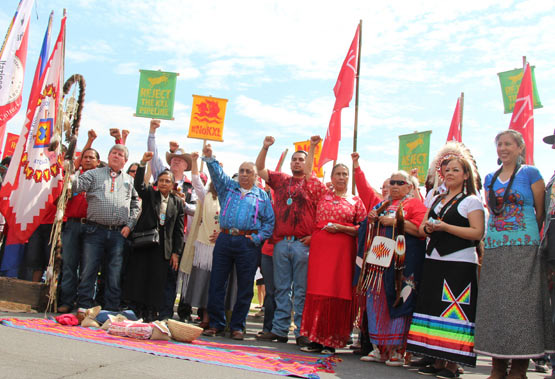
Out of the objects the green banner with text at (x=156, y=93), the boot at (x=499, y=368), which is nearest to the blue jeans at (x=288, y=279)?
the boot at (x=499, y=368)

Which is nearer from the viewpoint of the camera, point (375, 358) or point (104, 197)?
point (375, 358)

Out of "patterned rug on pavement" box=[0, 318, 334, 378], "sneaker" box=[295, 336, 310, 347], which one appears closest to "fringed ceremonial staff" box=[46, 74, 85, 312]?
"patterned rug on pavement" box=[0, 318, 334, 378]

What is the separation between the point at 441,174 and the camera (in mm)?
5352

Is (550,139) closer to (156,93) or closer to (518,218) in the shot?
(518,218)

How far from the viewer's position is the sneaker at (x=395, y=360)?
14.9ft

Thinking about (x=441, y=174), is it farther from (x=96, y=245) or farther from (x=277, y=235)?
(x=96, y=245)

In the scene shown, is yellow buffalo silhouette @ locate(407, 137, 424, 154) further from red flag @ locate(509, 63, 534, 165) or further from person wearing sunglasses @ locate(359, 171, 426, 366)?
person wearing sunglasses @ locate(359, 171, 426, 366)

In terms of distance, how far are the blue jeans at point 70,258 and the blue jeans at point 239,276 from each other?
1.64 meters

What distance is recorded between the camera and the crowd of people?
405 centimetres

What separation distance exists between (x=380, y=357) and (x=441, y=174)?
2011 millimetres

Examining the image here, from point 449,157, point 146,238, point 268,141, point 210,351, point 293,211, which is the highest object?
point 268,141

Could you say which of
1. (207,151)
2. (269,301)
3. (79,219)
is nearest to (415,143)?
(269,301)

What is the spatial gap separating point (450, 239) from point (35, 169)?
184 inches

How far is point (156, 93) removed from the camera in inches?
488
